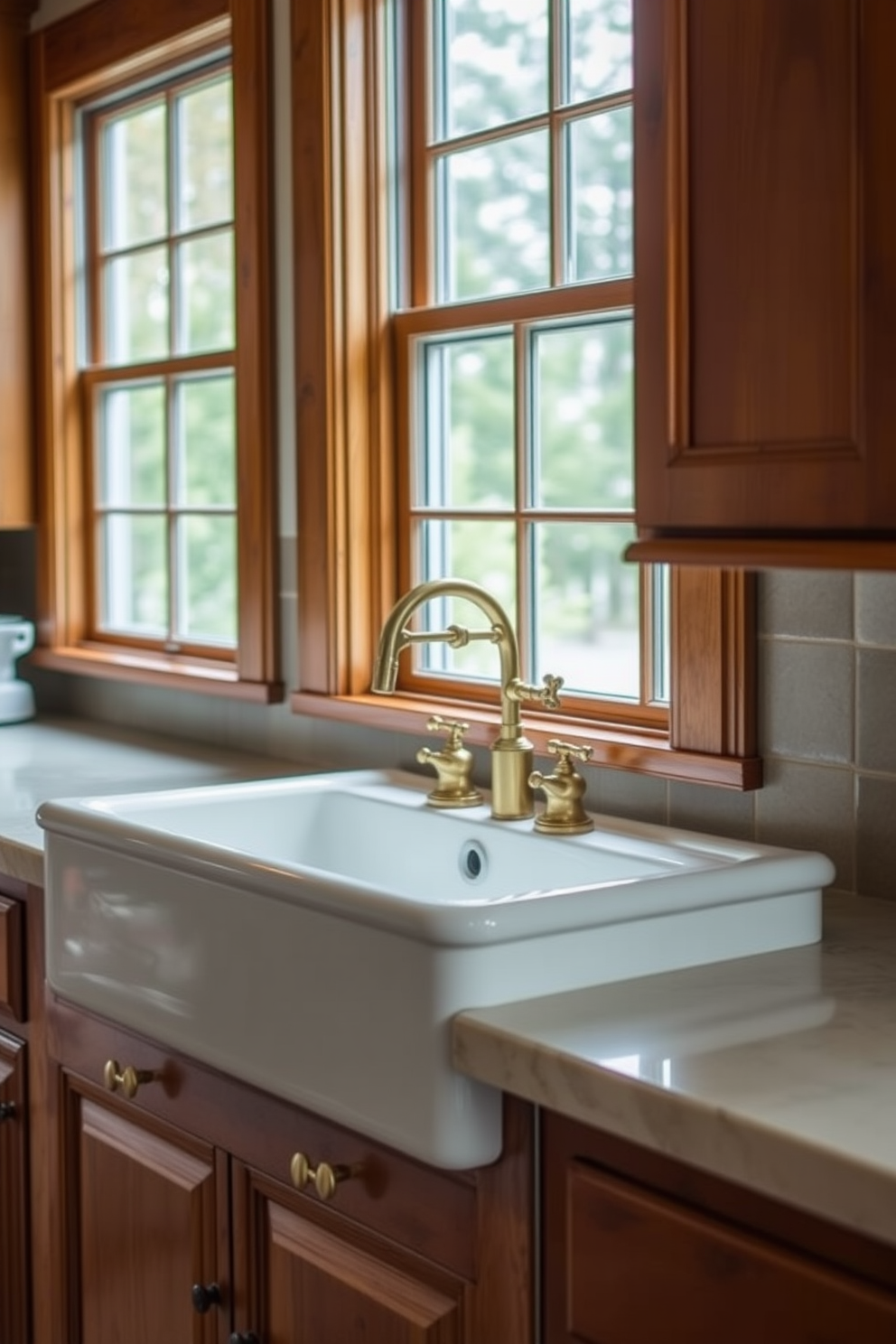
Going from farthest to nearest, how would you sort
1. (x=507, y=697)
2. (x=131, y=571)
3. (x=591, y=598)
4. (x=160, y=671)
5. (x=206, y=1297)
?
(x=591, y=598)
(x=131, y=571)
(x=160, y=671)
(x=507, y=697)
(x=206, y=1297)

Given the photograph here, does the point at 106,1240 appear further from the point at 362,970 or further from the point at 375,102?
the point at 375,102

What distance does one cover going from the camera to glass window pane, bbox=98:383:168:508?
376cm

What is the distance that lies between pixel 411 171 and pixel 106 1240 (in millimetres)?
1690

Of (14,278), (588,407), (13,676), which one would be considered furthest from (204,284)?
(588,407)

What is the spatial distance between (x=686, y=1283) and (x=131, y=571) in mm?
2704

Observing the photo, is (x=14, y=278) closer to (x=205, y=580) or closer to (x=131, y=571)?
(x=131, y=571)

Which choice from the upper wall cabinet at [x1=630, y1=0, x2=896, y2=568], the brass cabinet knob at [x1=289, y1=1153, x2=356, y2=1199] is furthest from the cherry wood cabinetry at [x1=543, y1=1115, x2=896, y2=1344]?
the upper wall cabinet at [x1=630, y1=0, x2=896, y2=568]

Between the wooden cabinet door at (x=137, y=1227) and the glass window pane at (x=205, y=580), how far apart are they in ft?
4.33

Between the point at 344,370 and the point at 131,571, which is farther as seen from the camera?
the point at 131,571

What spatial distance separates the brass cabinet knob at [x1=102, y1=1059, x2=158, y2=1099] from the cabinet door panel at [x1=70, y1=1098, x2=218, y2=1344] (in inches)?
2.5

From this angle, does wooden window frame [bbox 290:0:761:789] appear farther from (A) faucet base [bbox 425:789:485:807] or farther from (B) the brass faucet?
(B) the brass faucet

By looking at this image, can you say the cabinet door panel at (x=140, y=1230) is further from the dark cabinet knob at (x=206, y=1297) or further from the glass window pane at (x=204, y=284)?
the glass window pane at (x=204, y=284)

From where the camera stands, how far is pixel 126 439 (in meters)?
3.79

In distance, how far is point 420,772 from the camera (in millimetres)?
2727
